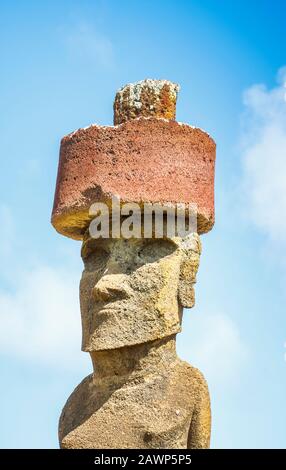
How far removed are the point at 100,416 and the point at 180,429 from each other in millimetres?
640

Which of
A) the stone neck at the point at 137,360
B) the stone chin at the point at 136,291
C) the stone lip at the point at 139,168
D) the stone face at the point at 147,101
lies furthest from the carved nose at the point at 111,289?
the stone face at the point at 147,101

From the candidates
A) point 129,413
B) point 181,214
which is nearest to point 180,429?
point 129,413

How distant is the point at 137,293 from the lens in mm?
8492

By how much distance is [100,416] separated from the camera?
27.6 ft

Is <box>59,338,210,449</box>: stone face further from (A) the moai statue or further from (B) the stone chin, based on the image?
(B) the stone chin

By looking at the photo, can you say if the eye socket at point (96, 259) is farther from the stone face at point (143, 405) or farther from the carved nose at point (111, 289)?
the stone face at point (143, 405)

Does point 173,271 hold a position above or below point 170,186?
below

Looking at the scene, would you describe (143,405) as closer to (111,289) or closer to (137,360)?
(137,360)

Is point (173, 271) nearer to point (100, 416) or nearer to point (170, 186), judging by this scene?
point (170, 186)

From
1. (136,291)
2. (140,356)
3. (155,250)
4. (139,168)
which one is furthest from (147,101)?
(140,356)

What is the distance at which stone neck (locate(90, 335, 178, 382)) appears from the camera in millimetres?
8453
